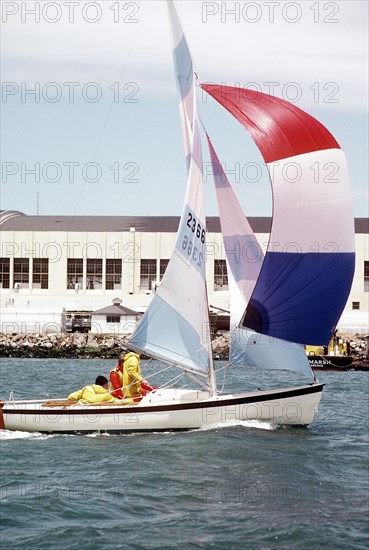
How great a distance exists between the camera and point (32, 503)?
61.3ft

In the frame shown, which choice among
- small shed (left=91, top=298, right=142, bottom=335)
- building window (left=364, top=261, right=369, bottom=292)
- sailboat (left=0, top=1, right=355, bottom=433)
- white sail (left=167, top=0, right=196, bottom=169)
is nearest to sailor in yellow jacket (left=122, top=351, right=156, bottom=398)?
sailboat (left=0, top=1, right=355, bottom=433)

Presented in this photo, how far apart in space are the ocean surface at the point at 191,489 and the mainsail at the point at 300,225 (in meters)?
2.74

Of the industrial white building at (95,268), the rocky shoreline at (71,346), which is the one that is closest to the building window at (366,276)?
the industrial white building at (95,268)

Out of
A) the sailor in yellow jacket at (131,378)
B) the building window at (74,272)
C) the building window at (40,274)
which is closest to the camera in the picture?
the sailor in yellow jacket at (131,378)

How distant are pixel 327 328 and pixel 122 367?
4.85 metres

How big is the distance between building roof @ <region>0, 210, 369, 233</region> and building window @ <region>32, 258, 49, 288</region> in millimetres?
3686

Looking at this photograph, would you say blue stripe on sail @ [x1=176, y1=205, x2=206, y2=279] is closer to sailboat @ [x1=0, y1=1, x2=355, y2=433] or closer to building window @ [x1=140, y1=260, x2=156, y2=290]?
sailboat @ [x1=0, y1=1, x2=355, y2=433]

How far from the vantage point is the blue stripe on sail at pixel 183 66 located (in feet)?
90.1

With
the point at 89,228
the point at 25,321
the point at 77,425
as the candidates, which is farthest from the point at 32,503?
the point at 89,228

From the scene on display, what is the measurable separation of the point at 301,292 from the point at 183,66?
6.13 meters

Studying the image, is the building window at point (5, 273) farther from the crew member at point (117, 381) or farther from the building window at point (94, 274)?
the crew member at point (117, 381)

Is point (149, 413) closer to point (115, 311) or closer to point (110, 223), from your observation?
point (115, 311)

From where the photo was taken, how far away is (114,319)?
3140 inches

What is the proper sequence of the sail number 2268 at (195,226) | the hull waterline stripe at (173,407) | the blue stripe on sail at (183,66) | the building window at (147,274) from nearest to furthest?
the hull waterline stripe at (173,407) < the sail number 2268 at (195,226) < the blue stripe on sail at (183,66) < the building window at (147,274)
